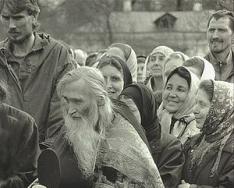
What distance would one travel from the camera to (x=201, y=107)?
271 inches

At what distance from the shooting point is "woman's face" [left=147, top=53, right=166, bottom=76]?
1007 centimetres

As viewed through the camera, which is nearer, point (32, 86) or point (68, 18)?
point (32, 86)

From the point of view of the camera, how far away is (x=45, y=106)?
682cm

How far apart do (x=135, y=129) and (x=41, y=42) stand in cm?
163

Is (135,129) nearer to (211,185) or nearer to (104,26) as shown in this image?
(211,185)

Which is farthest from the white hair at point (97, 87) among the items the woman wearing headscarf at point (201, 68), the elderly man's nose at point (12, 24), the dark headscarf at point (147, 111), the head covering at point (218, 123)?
the woman wearing headscarf at point (201, 68)

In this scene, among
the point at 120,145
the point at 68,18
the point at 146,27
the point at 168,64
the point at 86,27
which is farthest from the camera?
the point at 146,27

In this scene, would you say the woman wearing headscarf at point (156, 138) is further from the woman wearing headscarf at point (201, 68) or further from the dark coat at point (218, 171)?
the woman wearing headscarf at point (201, 68)

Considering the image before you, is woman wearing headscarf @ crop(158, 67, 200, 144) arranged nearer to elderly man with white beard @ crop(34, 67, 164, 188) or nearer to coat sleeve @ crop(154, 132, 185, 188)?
coat sleeve @ crop(154, 132, 185, 188)

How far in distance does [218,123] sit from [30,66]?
5.00 feet

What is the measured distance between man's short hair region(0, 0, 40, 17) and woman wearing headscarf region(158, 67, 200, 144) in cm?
147

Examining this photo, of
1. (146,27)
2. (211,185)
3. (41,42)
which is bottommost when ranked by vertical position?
(146,27)

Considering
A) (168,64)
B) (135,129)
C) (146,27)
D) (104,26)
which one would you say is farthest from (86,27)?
(135,129)

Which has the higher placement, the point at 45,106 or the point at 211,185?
the point at 45,106
